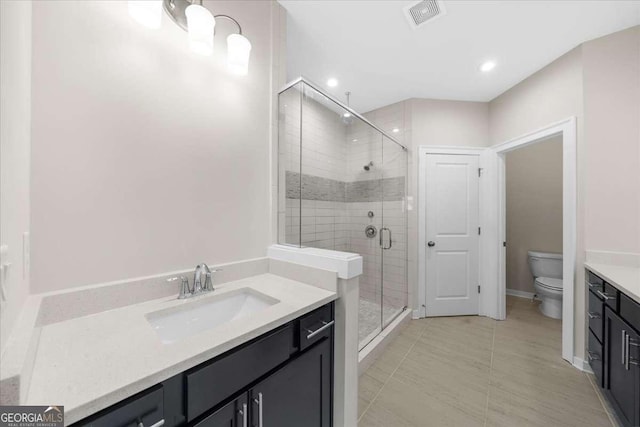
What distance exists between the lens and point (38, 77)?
0.81 metres

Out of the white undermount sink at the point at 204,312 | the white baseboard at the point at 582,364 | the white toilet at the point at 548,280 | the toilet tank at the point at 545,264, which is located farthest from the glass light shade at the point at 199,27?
the toilet tank at the point at 545,264

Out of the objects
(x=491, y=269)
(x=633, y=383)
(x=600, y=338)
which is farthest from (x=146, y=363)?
(x=491, y=269)

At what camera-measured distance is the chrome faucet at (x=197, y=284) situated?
1.08m

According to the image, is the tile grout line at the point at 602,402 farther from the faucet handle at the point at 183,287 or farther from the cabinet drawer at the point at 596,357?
the faucet handle at the point at 183,287

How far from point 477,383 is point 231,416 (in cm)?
183

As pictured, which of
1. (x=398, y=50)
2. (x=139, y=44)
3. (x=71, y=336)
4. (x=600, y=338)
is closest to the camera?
(x=71, y=336)

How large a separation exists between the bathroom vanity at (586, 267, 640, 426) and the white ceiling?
1.80 metres

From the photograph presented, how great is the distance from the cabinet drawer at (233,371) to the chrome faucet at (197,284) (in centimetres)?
47

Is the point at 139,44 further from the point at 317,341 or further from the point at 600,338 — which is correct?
the point at 600,338

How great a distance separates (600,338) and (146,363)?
254 centimetres

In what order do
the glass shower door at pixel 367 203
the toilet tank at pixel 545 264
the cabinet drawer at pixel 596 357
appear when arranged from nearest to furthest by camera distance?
the cabinet drawer at pixel 596 357 < the glass shower door at pixel 367 203 < the toilet tank at pixel 545 264

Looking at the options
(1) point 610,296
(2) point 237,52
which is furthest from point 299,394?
(1) point 610,296

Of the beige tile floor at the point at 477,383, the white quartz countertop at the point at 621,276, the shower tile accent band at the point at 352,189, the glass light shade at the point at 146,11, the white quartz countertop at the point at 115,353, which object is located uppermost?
the glass light shade at the point at 146,11

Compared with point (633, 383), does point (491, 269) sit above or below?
above
